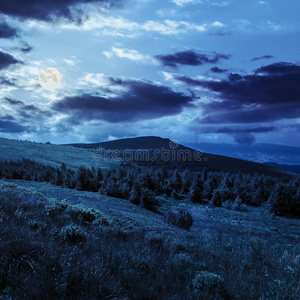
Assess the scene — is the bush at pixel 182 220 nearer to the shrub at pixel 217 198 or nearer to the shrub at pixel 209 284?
the shrub at pixel 209 284

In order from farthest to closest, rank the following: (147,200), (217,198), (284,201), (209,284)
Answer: (217,198) → (284,201) → (147,200) → (209,284)

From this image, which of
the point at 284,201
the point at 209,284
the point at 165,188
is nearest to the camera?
the point at 209,284

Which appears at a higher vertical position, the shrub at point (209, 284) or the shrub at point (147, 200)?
the shrub at point (209, 284)

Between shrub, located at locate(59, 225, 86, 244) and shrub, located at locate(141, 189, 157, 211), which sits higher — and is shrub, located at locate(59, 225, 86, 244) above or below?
above

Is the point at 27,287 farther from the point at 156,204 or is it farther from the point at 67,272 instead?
the point at 156,204

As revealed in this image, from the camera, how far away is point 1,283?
3438 mm

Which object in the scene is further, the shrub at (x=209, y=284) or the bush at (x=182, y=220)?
the bush at (x=182, y=220)

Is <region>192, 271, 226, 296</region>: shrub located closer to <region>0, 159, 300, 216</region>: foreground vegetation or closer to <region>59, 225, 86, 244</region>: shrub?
<region>59, 225, 86, 244</region>: shrub

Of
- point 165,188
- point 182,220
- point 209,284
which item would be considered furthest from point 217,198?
point 209,284

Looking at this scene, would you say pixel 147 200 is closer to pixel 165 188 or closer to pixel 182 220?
pixel 182 220

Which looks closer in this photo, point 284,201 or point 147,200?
point 147,200

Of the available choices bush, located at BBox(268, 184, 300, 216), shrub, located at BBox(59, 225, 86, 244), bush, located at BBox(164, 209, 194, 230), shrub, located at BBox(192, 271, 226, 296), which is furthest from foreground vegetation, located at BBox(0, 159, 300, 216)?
shrub, located at BBox(192, 271, 226, 296)

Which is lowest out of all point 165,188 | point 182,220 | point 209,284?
point 165,188

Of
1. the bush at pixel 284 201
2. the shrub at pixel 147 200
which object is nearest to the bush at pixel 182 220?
the shrub at pixel 147 200
